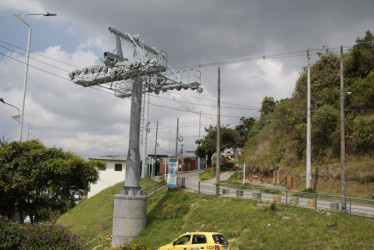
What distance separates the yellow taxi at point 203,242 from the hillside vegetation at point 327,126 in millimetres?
16733

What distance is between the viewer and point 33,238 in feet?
34.0

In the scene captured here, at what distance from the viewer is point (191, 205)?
81.3 feet

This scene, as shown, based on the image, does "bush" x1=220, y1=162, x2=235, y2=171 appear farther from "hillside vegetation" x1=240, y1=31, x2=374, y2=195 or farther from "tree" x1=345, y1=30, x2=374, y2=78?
"tree" x1=345, y1=30, x2=374, y2=78

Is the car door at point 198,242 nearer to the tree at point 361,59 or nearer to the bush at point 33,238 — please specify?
the bush at point 33,238

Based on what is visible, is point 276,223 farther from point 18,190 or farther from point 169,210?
point 18,190

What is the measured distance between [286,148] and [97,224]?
2215 centimetres

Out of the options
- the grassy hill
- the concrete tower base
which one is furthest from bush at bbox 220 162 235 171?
the concrete tower base

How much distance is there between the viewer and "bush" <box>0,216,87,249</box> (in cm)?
1021

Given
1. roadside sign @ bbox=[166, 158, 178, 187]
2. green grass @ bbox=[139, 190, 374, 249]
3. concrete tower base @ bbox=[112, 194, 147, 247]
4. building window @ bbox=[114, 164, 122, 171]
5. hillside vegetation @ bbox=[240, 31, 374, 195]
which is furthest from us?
building window @ bbox=[114, 164, 122, 171]

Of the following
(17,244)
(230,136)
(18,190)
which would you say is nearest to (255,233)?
(17,244)

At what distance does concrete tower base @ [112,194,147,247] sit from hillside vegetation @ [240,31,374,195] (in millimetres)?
17720

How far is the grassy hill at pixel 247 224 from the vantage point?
1598cm

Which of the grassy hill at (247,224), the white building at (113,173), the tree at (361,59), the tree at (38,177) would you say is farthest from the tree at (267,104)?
the tree at (38,177)

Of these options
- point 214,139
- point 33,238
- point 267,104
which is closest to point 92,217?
point 33,238
